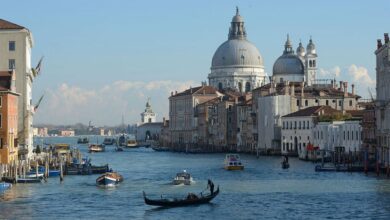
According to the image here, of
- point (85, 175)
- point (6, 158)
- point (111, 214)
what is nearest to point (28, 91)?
point (85, 175)

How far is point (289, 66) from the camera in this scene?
11475cm

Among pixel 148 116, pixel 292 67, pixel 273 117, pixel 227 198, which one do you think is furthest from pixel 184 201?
pixel 148 116

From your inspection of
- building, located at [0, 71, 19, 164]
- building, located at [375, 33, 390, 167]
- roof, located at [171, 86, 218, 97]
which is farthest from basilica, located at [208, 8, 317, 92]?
building, located at [0, 71, 19, 164]

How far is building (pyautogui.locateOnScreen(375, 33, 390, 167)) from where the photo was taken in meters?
50.3

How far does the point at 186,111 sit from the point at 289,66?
39.4 feet

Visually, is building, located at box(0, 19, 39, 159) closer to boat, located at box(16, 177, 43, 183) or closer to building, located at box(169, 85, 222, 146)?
boat, located at box(16, 177, 43, 183)

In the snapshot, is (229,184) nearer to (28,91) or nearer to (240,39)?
(28,91)

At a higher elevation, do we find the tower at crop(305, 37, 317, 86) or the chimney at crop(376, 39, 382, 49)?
the tower at crop(305, 37, 317, 86)

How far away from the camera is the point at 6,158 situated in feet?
147

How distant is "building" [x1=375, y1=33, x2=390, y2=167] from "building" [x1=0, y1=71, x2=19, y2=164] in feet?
53.6

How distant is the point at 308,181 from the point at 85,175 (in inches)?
448

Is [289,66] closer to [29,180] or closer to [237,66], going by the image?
[237,66]

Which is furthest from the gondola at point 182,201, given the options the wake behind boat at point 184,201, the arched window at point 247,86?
the arched window at point 247,86

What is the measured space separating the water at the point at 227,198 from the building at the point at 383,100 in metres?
2.09
